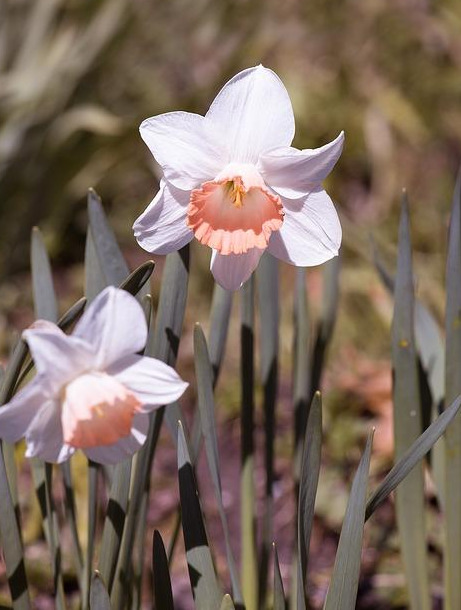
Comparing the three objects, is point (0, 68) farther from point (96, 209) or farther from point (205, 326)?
point (96, 209)

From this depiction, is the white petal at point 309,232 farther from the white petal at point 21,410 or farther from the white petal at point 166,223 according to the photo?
the white petal at point 21,410

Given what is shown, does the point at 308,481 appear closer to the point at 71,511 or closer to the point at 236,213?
the point at 236,213

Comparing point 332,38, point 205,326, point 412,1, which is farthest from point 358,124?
point 205,326

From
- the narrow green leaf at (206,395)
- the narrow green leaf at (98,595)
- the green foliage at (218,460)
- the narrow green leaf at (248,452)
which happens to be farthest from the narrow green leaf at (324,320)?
the narrow green leaf at (98,595)

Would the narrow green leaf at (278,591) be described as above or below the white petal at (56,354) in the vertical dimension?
below

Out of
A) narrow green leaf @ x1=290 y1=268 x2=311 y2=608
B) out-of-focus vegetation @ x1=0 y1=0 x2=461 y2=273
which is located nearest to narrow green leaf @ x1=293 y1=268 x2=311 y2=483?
narrow green leaf @ x1=290 y1=268 x2=311 y2=608

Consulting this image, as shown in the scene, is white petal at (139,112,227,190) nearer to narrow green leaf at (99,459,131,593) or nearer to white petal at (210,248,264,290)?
white petal at (210,248,264,290)
